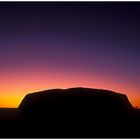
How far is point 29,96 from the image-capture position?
1900 inches

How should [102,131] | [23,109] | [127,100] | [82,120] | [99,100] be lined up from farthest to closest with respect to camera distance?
[127,100]
[23,109]
[99,100]
[82,120]
[102,131]

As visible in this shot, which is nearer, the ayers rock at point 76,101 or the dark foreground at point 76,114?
the dark foreground at point 76,114

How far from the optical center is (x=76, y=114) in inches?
1592

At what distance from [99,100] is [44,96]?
8.90 meters

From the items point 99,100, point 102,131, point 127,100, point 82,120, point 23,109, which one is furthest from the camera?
point 127,100

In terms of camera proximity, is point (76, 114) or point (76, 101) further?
point (76, 101)

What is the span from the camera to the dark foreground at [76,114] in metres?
38.3

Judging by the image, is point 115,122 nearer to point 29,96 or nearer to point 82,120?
point 82,120

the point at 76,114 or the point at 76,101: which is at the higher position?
the point at 76,101

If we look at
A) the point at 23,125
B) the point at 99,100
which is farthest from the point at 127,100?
the point at 23,125

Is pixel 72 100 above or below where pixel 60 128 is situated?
above

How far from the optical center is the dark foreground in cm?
3834

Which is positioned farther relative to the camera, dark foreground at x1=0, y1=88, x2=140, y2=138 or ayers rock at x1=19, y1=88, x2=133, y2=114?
ayers rock at x1=19, y1=88, x2=133, y2=114

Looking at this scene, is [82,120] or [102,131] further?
[82,120]
